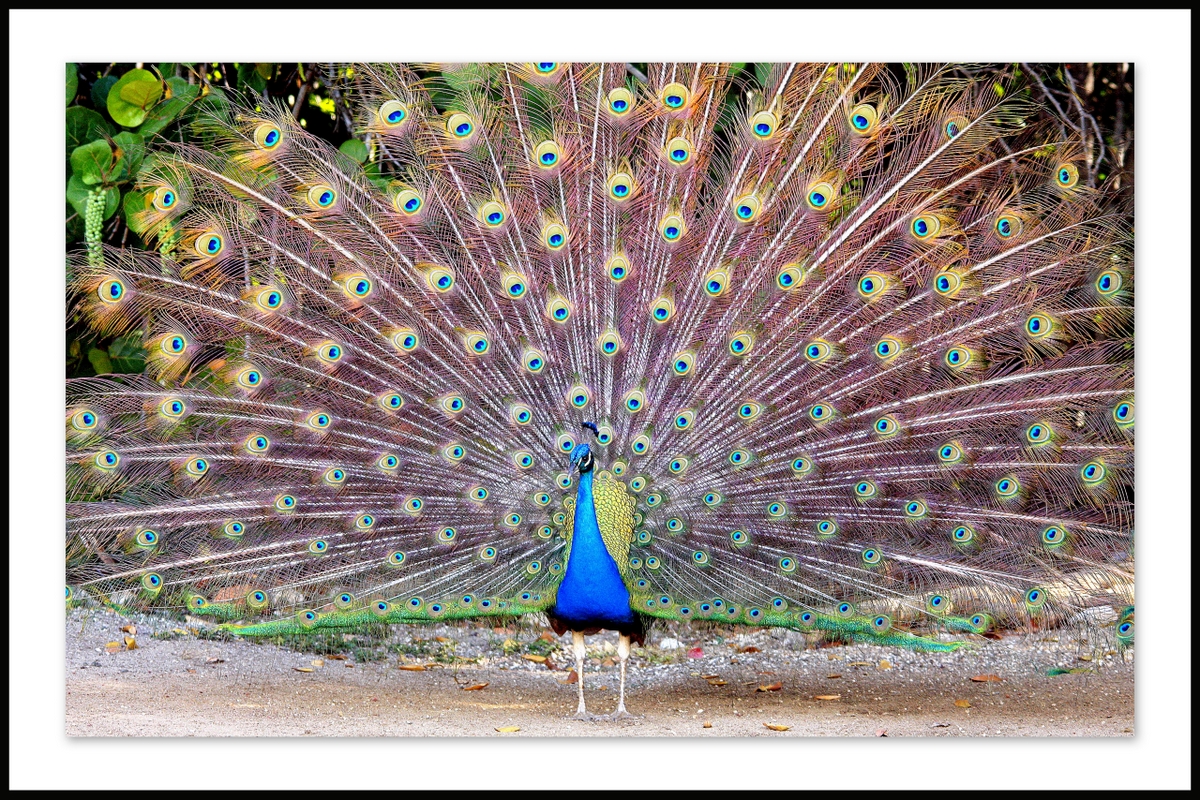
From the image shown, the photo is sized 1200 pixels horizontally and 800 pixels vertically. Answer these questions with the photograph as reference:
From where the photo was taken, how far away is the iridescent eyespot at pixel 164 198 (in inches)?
138

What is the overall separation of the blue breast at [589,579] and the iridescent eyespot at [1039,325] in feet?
5.13

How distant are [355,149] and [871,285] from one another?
6.30 ft

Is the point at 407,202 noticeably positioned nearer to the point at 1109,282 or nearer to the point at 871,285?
the point at 871,285

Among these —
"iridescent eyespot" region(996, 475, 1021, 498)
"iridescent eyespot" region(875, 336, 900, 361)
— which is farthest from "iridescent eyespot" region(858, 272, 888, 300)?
"iridescent eyespot" region(996, 475, 1021, 498)

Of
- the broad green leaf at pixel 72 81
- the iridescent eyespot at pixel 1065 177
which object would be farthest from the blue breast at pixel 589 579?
the broad green leaf at pixel 72 81

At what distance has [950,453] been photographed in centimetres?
358

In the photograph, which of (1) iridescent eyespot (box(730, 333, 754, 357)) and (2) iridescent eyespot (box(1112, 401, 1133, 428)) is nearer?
(2) iridescent eyespot (box(1112, 401, 1133, 428))

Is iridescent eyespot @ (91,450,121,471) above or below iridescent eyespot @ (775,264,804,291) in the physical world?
below

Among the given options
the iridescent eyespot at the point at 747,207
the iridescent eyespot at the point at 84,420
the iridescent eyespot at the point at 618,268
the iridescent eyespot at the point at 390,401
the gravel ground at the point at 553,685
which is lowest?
the gravel ground at the point at 553,685

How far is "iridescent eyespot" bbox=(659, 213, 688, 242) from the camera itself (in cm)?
353

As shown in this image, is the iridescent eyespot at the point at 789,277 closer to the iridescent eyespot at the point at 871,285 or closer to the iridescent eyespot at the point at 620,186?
the iridescent eyespot at the point at 871,285

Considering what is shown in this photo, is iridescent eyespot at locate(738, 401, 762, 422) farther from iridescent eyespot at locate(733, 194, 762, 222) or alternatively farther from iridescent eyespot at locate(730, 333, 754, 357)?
iridescent eyespot at locate(733, 194, 762, 222)

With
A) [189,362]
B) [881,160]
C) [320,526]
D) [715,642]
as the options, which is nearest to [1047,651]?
[715,642]

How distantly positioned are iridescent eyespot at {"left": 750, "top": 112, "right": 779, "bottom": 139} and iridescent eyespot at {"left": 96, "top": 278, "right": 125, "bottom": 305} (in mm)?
2173
